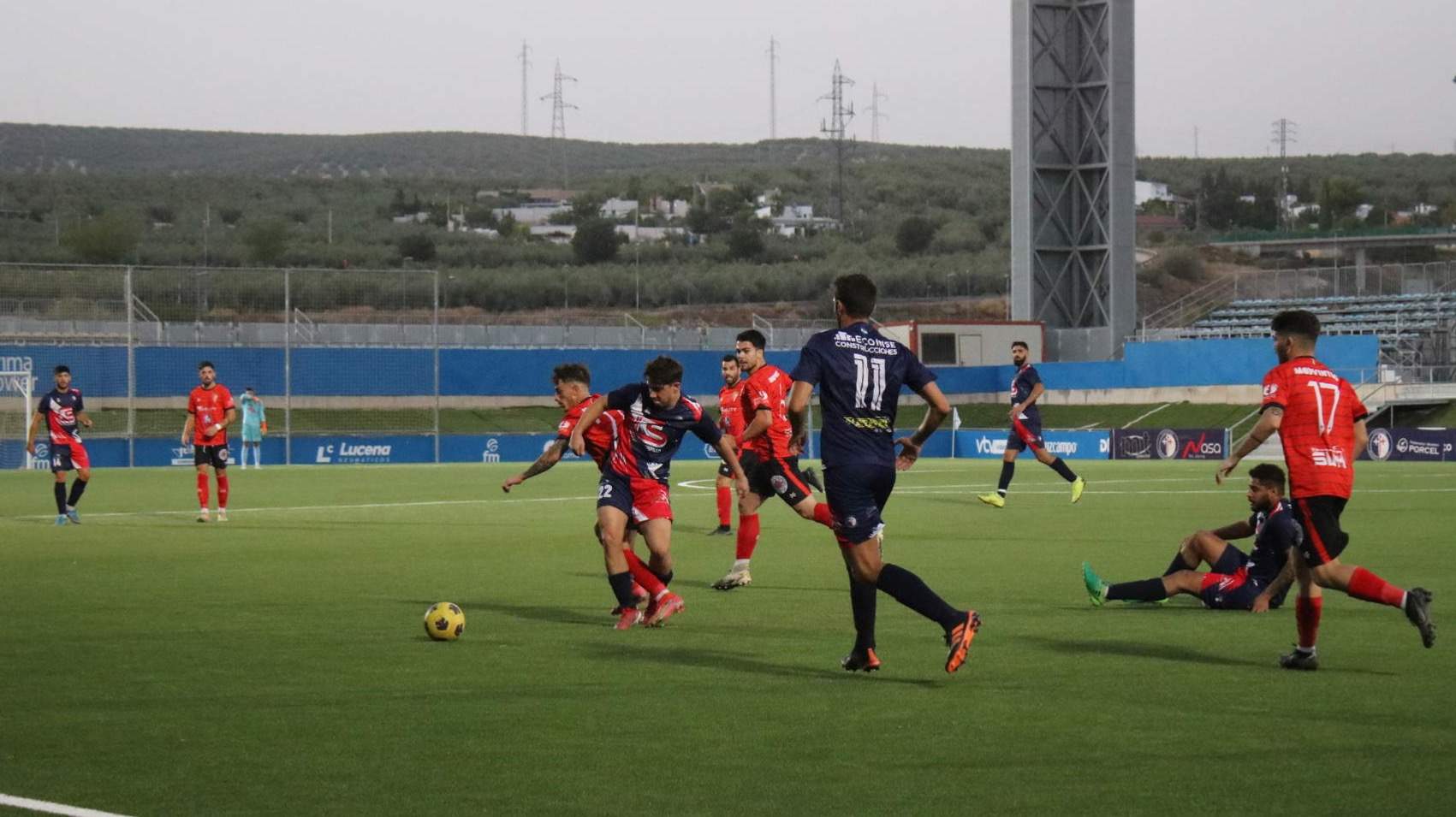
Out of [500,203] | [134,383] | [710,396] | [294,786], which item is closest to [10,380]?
[134,383]

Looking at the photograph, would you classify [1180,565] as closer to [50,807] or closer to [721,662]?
[721,662]

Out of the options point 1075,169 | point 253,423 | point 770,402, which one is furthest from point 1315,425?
point 1075,169

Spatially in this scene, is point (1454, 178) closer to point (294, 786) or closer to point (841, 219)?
point (841, 219)

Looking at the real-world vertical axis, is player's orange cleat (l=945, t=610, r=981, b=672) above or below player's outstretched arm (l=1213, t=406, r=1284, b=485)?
below

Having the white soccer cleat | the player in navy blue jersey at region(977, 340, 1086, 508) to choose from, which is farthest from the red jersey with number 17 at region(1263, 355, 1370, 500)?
the player in navy blue jersey at region(977, 340, 1086, 508)

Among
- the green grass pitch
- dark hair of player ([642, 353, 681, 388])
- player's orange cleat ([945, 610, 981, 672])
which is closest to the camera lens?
the green grass pitch

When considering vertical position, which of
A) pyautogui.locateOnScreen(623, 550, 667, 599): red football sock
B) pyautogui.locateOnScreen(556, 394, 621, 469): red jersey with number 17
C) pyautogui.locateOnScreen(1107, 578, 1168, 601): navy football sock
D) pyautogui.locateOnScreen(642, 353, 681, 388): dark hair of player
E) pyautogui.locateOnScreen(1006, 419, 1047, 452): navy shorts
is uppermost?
pyautogui.locateOnScreen(642, 353, 681, 388): dark hair of player

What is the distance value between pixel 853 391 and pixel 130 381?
4105 cm

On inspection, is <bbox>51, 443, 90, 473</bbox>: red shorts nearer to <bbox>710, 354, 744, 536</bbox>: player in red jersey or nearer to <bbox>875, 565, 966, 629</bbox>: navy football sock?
<bbox>710, 354, 744, 536</bbox>: player in red jersey

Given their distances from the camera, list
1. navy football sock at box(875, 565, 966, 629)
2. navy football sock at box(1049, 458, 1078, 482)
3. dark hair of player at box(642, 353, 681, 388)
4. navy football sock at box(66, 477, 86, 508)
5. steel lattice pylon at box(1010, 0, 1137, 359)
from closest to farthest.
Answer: navy football sock at box(875, 565, 966, 629), dark hair of player at box(642, 353, 681, 388), navy football sock at box(66, 477, 86, 508), navy football sock at box(1049, 458, 1078, 482), steel lattice pylon at box(1010, 0, 1137, 359)

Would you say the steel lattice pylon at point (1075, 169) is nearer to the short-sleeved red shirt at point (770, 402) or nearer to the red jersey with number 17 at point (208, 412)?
the red jersey with number 17 at point (208, 412)

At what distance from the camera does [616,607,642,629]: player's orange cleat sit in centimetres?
1264

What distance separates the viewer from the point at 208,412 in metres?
25.7

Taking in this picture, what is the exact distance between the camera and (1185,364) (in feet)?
217
